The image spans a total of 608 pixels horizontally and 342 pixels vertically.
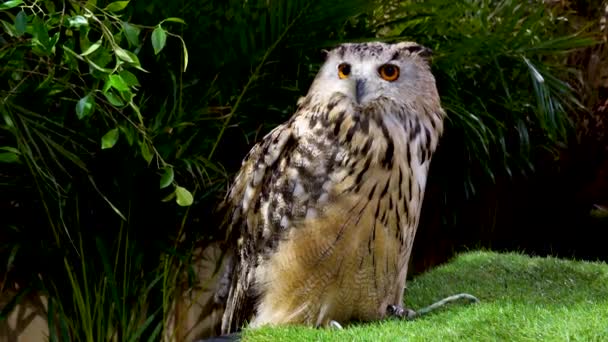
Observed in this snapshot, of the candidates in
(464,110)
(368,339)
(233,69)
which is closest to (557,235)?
(464,110)

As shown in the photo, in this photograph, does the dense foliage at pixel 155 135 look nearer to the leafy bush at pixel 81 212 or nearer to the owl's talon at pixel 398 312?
the leafy bush at pixel 81 212

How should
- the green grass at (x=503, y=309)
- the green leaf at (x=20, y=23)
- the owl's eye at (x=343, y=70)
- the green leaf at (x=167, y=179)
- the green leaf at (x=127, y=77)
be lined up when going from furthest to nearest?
the owl's eye at (x=343, y=70)
the green grass at (x=503, y=309)
the green leaf at (x=167, y=179)
the green leaf at (x=127, y=77)
the green leaf at (x=20, y=23)

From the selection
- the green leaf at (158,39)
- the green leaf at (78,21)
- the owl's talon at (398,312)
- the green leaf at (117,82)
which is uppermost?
the green leaf at (78,21)

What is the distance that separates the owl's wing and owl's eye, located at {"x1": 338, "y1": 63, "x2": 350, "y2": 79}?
0.18 meters

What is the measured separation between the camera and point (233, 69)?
7.43 feet

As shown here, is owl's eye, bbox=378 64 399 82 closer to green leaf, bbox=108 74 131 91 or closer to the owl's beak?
the owl's beak

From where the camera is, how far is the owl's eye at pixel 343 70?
1.65 meters

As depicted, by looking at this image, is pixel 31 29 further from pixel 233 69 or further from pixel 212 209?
pixel 212 209

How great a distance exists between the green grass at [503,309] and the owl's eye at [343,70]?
23.4 inches

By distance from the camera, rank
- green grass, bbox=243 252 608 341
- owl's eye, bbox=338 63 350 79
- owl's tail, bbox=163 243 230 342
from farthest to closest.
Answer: owl's tail, bbox=163 243 230 342
owl's eye, bbox=338 63 350 79
green grass, bbox=243 252 608 341

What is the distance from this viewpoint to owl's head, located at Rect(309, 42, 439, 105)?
163 centimetres

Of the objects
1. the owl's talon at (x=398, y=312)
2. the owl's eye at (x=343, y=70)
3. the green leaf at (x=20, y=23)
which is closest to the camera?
the green leaf at (x=20, y=23)

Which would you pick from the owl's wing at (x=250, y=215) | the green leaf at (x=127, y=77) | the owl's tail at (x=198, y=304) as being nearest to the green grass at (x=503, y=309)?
the owl's wing at (x=250, y=215)

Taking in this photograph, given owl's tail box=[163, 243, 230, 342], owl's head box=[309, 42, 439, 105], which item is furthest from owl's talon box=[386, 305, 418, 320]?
owl's tail box=[163, 243, 230, 342]
